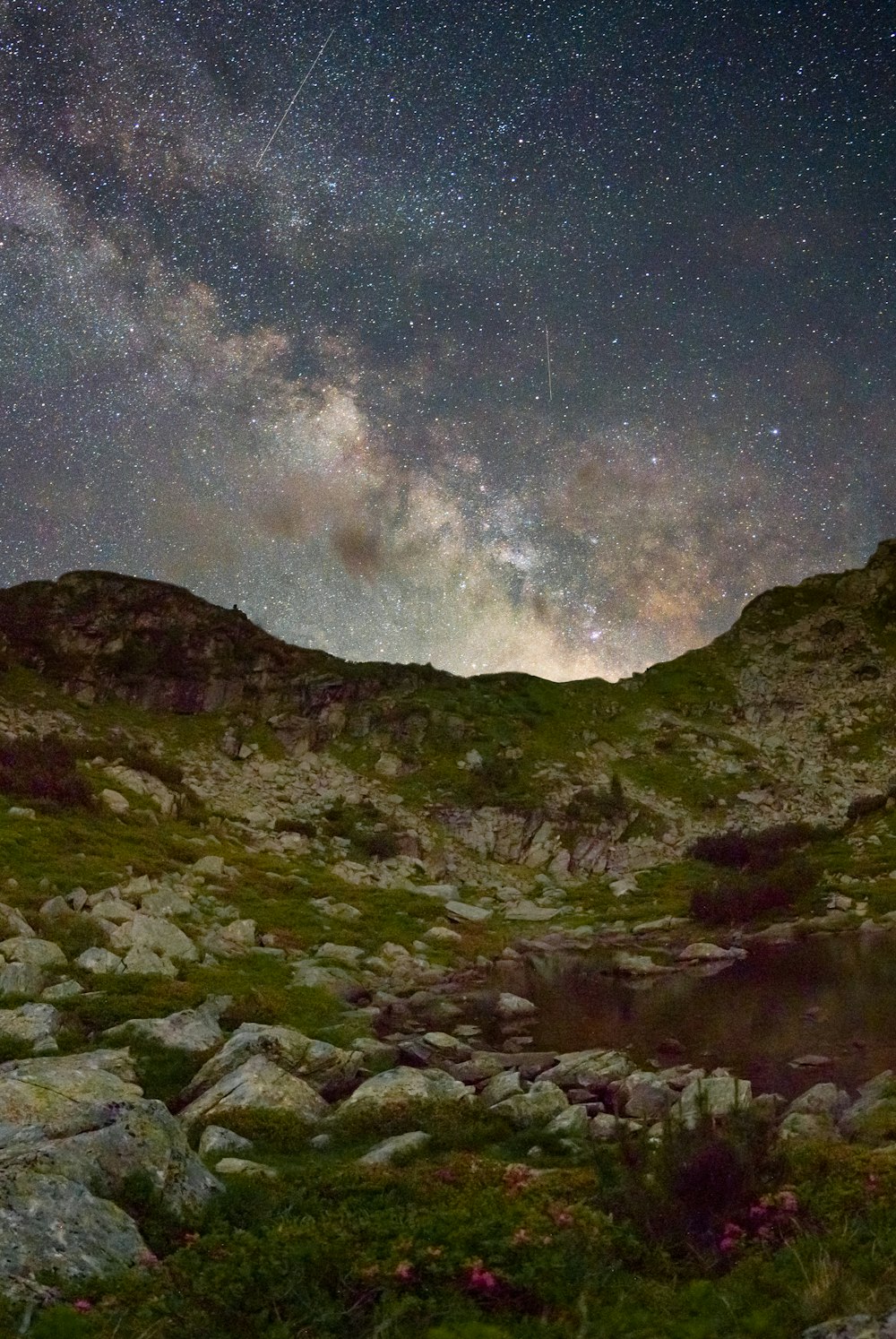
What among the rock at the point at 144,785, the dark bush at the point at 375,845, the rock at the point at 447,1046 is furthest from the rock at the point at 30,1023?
the dark bush at the point at 375,845

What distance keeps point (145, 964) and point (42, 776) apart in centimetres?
1732

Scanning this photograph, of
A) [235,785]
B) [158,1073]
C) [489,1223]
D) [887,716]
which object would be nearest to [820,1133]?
[489,1223]

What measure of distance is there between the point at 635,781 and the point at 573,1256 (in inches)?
2255

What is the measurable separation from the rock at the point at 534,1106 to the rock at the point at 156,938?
38.0 ft

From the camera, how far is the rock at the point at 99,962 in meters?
18.6

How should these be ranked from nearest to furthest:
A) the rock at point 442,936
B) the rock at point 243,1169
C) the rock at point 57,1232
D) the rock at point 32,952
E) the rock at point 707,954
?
the rock at point 57,1232 < the rock at point 243,1169 < the rock at point 32,952 < the rock at point 707,954 < the rock at point 442,936

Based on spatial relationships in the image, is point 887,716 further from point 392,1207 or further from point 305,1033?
point 392,1207

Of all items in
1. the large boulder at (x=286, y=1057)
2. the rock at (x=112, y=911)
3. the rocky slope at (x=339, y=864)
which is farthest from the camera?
the rock at (x=112, y=911)

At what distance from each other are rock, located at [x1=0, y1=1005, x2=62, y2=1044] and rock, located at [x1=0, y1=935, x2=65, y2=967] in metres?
3.10

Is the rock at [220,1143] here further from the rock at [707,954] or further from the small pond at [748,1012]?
the rock at [707,954]

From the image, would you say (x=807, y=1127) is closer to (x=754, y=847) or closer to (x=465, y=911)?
(x=465, y=911)

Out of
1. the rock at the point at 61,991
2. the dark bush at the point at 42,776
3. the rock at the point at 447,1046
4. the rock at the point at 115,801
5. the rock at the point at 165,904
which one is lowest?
the rock at the point at 447,1046

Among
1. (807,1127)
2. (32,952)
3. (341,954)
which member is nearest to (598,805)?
(341,954)

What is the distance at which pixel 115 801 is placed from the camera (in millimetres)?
37156
